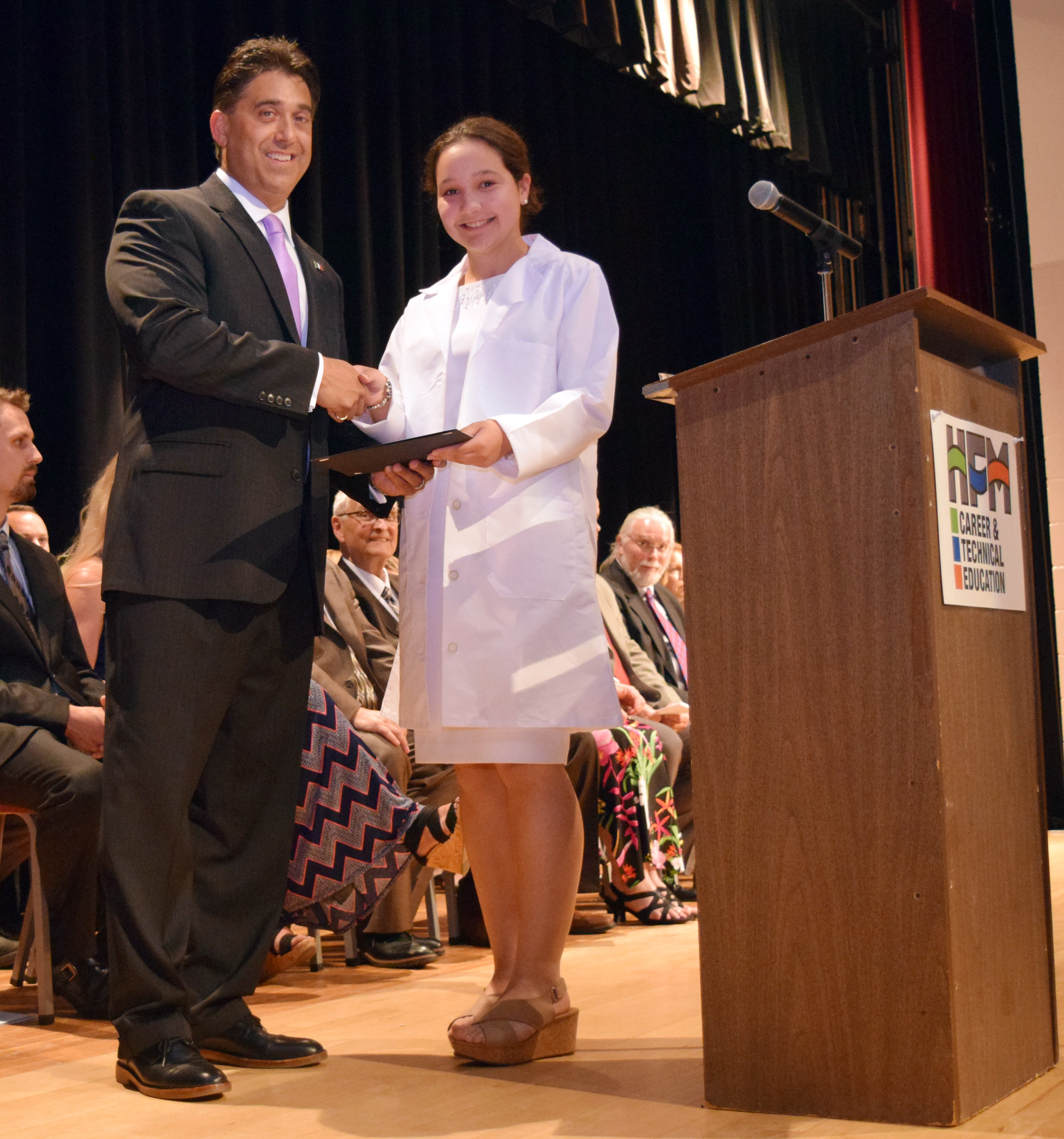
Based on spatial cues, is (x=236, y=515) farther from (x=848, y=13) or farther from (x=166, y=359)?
(x=848, y=13)

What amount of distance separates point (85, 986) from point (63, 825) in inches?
12.3

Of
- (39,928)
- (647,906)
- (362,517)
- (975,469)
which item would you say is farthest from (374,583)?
(975,469)

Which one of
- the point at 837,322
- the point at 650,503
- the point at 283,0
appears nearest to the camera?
the point at 837,322

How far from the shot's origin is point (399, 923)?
3051mm

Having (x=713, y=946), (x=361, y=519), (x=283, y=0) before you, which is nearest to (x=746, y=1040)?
(x=713, y=946)

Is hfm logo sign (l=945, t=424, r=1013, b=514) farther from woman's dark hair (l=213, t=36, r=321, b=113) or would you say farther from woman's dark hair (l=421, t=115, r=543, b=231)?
woman's dark hair (l=213, t=36, r=321, b=113)

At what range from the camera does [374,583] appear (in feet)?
11.9

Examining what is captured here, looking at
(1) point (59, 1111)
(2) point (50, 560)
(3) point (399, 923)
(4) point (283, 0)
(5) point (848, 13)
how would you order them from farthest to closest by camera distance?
(5) point (848, 13), (4) point (283, 0), (3) point (399, 923), (2) point (50, 560), (1) point (59, 1111)

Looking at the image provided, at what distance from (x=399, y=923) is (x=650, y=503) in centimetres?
369

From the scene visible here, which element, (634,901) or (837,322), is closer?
(837,322)

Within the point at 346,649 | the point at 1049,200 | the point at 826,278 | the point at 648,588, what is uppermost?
the point at 1049,200

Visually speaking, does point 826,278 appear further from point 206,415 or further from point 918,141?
point 918,141

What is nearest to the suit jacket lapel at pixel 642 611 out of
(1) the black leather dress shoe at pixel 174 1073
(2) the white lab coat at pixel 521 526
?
(2) the white lab coat at pixel 521 526

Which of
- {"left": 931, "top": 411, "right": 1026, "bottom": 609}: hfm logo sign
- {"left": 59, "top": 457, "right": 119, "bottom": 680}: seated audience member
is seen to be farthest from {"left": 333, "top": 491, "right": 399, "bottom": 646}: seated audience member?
{"left": 931, "top": 411, "right": 1026, "bottom": 609}: hfm logo sign
